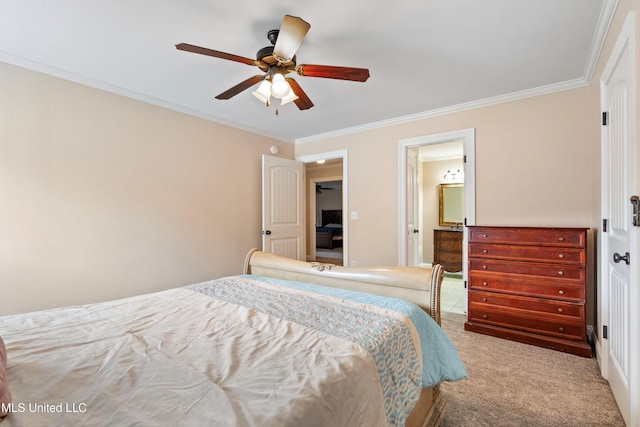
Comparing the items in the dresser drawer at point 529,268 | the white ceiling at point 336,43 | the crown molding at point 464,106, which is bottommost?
the dresser drawer at point 529,268

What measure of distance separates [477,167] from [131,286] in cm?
391

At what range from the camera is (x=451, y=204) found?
6.01 m

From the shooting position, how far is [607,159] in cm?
194

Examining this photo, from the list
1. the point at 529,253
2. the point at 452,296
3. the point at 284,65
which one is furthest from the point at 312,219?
the point at 284,65

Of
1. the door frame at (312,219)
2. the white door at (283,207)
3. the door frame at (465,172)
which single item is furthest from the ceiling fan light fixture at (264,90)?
the door frame at (312,219)

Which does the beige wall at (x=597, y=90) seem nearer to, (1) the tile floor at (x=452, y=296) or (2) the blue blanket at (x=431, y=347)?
(2) the blue blanket at (x=431, y=347)

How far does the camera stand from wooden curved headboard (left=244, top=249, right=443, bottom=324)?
1.52 metres

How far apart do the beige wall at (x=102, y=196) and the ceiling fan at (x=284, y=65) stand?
143 cm

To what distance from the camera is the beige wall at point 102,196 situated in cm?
227

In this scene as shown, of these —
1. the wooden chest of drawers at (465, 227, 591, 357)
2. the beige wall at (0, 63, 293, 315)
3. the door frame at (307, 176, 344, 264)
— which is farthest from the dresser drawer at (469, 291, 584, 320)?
the door frame at (307, 176, 344, 264)

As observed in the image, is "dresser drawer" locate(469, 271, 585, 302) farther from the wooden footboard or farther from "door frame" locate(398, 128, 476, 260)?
the wooden footboard

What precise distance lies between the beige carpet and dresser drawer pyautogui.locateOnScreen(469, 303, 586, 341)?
17 centimetres

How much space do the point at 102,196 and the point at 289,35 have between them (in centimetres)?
236

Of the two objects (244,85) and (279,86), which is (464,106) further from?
(244,85)
